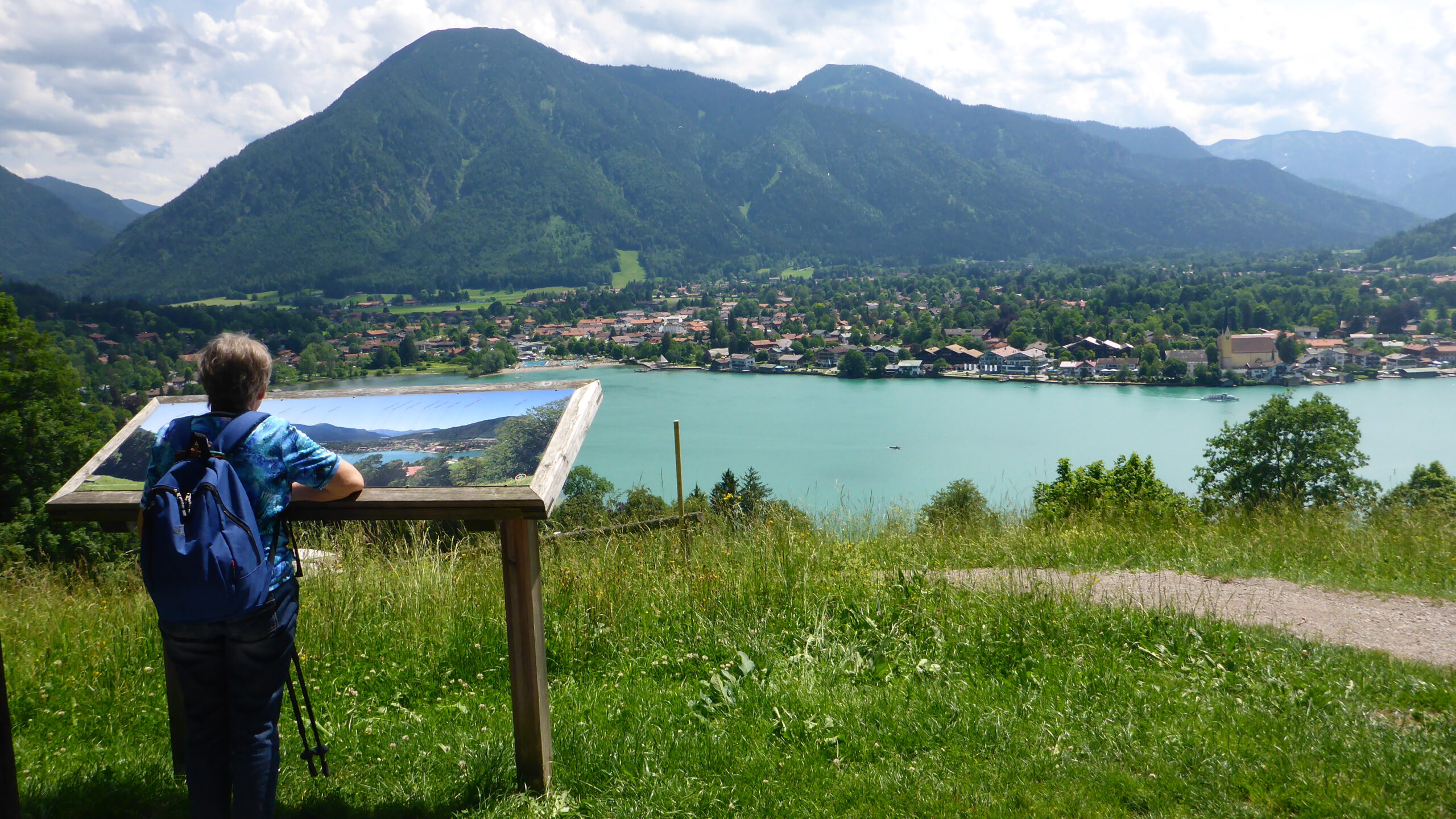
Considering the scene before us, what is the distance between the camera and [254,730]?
1.75 metres

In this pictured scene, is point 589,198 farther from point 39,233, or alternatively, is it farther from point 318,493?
point 318,493

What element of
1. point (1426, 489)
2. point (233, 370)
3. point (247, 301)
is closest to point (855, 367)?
point (1426, 489)

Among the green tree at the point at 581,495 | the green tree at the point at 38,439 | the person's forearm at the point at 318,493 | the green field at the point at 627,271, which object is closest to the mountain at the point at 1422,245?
the green tree at the point at 581,495

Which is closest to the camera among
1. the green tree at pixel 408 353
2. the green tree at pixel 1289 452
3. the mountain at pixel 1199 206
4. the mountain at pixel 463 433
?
the mountain at pixel 463 433

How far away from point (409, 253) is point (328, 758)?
124326mm

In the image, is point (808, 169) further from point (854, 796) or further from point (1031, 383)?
point (854, 796)

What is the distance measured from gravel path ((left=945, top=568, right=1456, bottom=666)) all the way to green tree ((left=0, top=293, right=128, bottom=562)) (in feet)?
39.3

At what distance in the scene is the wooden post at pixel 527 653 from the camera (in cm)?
204

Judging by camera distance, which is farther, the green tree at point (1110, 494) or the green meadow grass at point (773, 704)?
the green tree at point (1110, 494)

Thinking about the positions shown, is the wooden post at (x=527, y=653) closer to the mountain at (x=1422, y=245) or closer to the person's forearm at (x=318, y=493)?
the person's forearm at (x=318, y=493)

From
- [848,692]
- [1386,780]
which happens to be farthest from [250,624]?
[1386,780]

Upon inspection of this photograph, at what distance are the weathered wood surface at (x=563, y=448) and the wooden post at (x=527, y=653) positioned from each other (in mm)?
154

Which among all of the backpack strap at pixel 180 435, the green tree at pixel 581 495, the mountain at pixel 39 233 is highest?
the mountain at pixel 39 233

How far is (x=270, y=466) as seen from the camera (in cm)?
177
